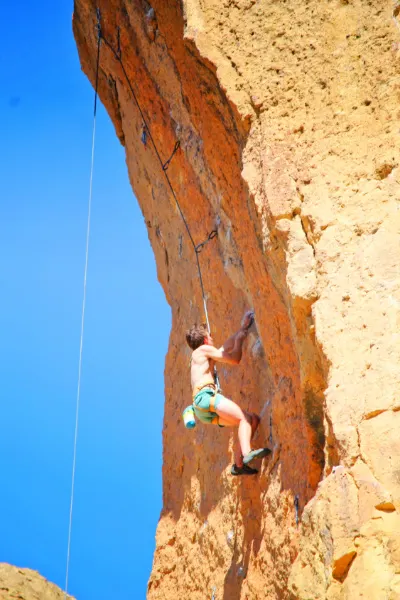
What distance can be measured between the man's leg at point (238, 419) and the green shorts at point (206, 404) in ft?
0.22

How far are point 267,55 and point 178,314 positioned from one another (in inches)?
171

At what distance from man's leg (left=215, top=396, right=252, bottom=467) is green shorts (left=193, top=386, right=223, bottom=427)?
0.22 ft

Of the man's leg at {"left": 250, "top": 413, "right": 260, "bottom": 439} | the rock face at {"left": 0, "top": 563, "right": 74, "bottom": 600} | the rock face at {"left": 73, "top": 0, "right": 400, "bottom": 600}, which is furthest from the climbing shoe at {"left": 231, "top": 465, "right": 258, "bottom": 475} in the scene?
the rock face at {"left": 0, "top": 563, "right": 74, "bottom": 600}

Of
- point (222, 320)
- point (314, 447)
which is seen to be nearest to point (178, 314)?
point (222, 320)

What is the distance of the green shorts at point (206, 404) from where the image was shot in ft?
21.6

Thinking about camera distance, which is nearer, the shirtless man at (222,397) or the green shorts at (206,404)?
the shirtless man at (222,397)

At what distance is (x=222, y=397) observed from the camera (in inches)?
259

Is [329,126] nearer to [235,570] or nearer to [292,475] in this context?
[292,475]

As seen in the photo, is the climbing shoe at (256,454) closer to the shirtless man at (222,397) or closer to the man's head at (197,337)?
the shirtless man at (222,397)

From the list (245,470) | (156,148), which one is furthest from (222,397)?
(156,148)

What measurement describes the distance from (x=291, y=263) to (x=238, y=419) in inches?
71.8

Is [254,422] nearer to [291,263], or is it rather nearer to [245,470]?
[245,470]

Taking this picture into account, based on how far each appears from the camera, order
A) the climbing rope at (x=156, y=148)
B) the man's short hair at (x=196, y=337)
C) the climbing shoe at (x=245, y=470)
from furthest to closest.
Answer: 1. the climbing rope at (x=156, y=148)
2. the man's short hair at (x=196, y=337)
3. the climbing shoe at (x=245, y=470)

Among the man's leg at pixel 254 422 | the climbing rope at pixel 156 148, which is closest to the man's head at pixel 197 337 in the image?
the man's leg at pixel 254 422
